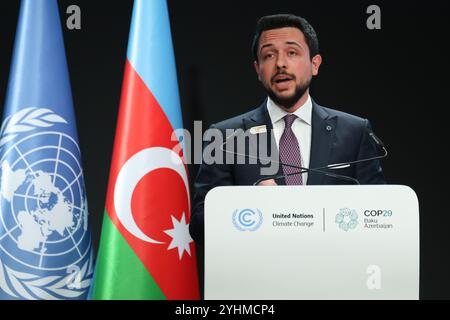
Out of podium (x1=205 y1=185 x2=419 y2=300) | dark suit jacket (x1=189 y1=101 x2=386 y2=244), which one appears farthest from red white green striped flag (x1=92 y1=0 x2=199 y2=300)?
podium (x1=205 y1=185 x2=419 y2=300)

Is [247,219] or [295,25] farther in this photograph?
[295,25]

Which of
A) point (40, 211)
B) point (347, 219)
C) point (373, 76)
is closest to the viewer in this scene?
point (347, 219)

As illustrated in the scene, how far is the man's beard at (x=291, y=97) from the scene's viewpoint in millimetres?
2939

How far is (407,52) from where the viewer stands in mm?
3234

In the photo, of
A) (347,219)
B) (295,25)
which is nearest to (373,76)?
(295,25)

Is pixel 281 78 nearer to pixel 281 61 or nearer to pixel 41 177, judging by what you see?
pixel 281 61

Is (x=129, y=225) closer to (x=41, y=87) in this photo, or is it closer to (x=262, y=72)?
(x=41, y=87)

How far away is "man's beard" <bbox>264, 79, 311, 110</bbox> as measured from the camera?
294 cm

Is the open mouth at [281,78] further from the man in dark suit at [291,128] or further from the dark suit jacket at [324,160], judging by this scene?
the dark suit jacket at [324,160]

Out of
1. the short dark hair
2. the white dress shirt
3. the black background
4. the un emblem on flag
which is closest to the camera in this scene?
the un emblem on flag

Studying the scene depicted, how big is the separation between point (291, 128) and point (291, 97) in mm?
168

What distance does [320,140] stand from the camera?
2.83m

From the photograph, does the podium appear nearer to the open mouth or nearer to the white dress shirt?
the white dress shirt
